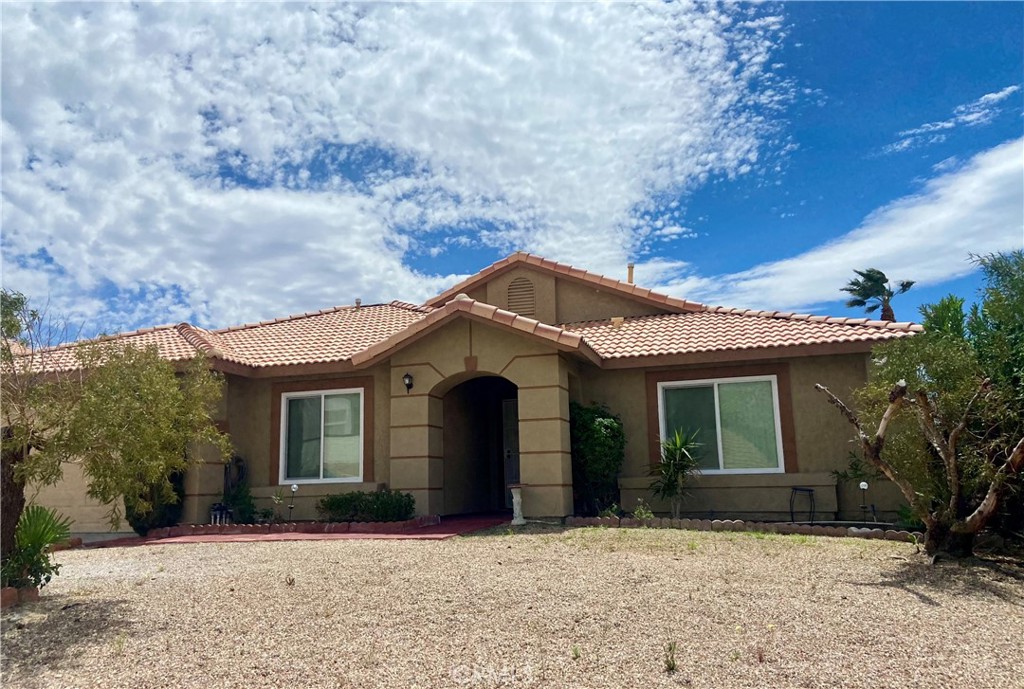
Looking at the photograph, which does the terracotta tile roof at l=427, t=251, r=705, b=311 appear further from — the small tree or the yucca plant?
the yucca plant

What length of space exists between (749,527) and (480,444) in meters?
6.91

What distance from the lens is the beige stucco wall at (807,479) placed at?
13805 millimetres

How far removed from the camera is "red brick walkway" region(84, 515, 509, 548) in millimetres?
12305

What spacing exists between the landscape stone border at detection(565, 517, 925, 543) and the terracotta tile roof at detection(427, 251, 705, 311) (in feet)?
21.4

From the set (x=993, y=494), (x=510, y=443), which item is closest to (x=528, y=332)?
(x=510, y=443)

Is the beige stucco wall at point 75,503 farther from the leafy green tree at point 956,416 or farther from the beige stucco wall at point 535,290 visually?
the leafy green tree at point 956,416

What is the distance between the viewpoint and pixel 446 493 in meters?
15.5

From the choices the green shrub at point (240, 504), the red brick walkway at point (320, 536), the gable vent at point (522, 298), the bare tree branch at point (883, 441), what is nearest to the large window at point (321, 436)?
the green shrub at point (240, 504)

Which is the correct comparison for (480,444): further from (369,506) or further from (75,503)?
(75,503)

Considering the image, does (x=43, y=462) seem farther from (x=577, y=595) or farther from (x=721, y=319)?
(x=721, y=319)

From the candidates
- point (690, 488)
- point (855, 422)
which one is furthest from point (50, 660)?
point (690, 488)

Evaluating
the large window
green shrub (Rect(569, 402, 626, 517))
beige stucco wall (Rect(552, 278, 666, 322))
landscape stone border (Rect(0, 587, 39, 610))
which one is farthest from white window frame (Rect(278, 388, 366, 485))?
landscape stone border (Rect(0, 587, 39, 610))

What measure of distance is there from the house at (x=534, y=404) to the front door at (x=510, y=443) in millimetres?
57

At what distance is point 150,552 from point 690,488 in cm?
913
